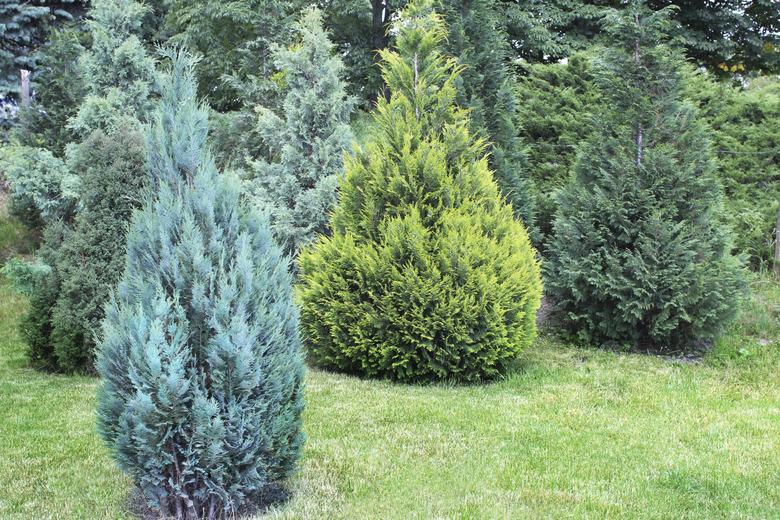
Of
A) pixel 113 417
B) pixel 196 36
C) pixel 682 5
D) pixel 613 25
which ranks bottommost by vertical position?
→ pixel 113 417

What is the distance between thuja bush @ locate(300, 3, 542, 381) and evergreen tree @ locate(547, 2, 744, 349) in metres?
1.20

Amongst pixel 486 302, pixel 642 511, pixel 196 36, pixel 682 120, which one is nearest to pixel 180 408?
pixel 642 511

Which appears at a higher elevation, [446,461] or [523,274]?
[523,274]

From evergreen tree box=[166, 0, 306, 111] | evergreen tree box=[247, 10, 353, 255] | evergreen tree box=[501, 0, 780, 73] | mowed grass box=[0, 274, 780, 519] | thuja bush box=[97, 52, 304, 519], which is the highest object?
evergreen tree box=[501, 0, 780, 73]

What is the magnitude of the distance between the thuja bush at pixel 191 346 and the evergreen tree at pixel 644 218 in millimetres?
5006

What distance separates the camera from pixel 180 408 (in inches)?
111

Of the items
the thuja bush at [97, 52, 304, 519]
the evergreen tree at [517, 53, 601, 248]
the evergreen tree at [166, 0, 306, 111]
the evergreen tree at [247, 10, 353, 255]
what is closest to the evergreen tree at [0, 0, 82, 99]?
the evergreen tree at [166, 0, 306, 111]

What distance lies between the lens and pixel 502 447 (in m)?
4.18

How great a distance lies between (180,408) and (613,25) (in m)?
6.77

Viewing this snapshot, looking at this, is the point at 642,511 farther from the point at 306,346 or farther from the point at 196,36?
the point at 196,36

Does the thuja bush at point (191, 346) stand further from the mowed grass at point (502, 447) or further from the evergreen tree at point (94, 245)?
the evergreen tree at point (94, 245)

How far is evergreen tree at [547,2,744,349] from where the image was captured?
690cm

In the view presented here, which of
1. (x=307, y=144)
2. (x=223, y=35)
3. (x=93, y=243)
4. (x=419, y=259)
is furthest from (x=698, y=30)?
(x=93, y=243)

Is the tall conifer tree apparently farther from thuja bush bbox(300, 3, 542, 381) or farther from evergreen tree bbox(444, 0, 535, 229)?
evergreen tree bbox(444, 0, 535, 229)
